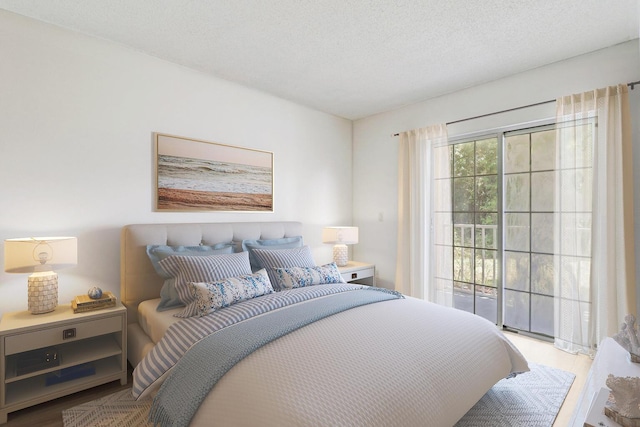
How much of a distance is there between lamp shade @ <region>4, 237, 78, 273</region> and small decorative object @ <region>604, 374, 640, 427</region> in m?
2.89

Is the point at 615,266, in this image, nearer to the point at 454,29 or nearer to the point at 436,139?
the point at 436,139

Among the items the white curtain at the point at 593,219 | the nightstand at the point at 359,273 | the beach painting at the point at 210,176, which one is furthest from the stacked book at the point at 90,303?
the white curtain at the point at 593,219

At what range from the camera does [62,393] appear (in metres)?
1.98

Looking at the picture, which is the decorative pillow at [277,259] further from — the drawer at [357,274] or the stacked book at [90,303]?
the stacked book at [90,303]

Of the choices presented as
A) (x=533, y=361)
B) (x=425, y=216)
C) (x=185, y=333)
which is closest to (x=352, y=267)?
(x=425, y=216)

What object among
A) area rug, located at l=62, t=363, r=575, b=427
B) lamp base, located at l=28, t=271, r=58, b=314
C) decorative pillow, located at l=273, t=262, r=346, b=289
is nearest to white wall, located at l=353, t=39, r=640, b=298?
area rug, located at l=62, t=363, r=575, b=427

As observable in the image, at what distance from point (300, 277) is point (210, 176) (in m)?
1.34

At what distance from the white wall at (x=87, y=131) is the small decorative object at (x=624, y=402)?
9.66 feet

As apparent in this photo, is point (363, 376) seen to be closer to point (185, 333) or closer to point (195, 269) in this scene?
point (185, 333)

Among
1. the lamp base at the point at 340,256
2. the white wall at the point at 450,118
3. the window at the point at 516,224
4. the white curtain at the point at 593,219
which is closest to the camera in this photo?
the white curtain at the point at 593,219

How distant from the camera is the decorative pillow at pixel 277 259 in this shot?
2.73 m

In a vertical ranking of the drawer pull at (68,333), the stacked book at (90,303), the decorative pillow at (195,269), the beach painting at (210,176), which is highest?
the beach painting at (210,176)

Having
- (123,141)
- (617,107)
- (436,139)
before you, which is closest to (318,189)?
(436,139)

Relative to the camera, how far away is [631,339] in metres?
1.64
